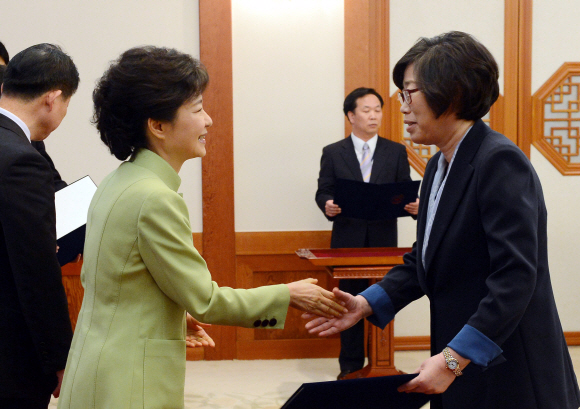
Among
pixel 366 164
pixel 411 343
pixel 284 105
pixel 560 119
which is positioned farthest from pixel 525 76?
pixel 411 343

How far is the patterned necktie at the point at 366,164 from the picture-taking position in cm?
464

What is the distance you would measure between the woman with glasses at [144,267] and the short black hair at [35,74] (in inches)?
24.3

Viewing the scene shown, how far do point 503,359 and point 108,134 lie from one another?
115cm

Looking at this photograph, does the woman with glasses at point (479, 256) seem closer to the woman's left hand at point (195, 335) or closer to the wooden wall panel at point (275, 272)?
the woman's left hand at point (195, 335)

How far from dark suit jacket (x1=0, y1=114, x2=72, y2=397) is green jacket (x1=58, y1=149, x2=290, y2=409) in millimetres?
406

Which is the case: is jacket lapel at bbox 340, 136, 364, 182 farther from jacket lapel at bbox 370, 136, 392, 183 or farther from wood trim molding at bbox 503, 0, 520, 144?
wood trim molding at bbox 503, 0, 520, 144

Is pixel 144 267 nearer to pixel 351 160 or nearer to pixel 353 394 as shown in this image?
pixel 353 394

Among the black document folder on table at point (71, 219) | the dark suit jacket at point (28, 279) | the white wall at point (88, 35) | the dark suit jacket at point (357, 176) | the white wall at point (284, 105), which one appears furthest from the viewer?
the white wall at point (284, 105)

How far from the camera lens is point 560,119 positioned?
17.0 ft

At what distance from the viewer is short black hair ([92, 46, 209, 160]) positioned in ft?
5.49

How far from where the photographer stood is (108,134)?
5.66ft

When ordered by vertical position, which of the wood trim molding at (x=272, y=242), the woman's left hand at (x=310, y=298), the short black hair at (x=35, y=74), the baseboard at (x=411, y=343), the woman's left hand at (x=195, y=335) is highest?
the short black hair at (x=35, y=74)

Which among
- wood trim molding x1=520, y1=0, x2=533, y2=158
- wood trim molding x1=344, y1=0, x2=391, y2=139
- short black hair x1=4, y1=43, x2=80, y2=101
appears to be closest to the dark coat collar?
short black hair x1=4, y1=43, x2=80, y2=101

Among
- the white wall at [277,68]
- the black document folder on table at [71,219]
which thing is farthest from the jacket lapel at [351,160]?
the black document folder on table at [71,219]
